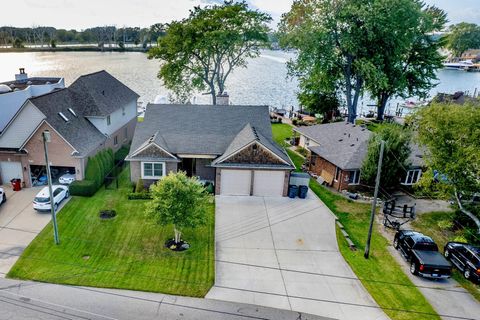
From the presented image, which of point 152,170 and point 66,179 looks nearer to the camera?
point 66,179

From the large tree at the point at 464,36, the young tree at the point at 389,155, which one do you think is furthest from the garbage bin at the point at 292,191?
the large tree at the point at 464,36

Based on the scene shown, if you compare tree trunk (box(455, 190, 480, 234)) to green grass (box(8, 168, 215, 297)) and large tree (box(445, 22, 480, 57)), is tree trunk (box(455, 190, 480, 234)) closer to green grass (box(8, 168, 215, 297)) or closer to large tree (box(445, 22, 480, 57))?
green grass (box(8, 168, 215, 297))

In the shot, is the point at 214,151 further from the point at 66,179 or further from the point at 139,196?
the point at 66,179

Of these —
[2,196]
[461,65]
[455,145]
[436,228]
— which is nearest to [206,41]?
[2,196]

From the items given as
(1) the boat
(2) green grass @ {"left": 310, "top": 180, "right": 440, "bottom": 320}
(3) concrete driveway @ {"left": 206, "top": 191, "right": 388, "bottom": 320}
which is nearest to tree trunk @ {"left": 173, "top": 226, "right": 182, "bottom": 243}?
(3) concrete driveway @ {"left": 206, "top": 191, "right": 388, "bottom": 320}

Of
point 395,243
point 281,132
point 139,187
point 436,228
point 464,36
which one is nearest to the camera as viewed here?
point 395,243

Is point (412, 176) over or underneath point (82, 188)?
over
